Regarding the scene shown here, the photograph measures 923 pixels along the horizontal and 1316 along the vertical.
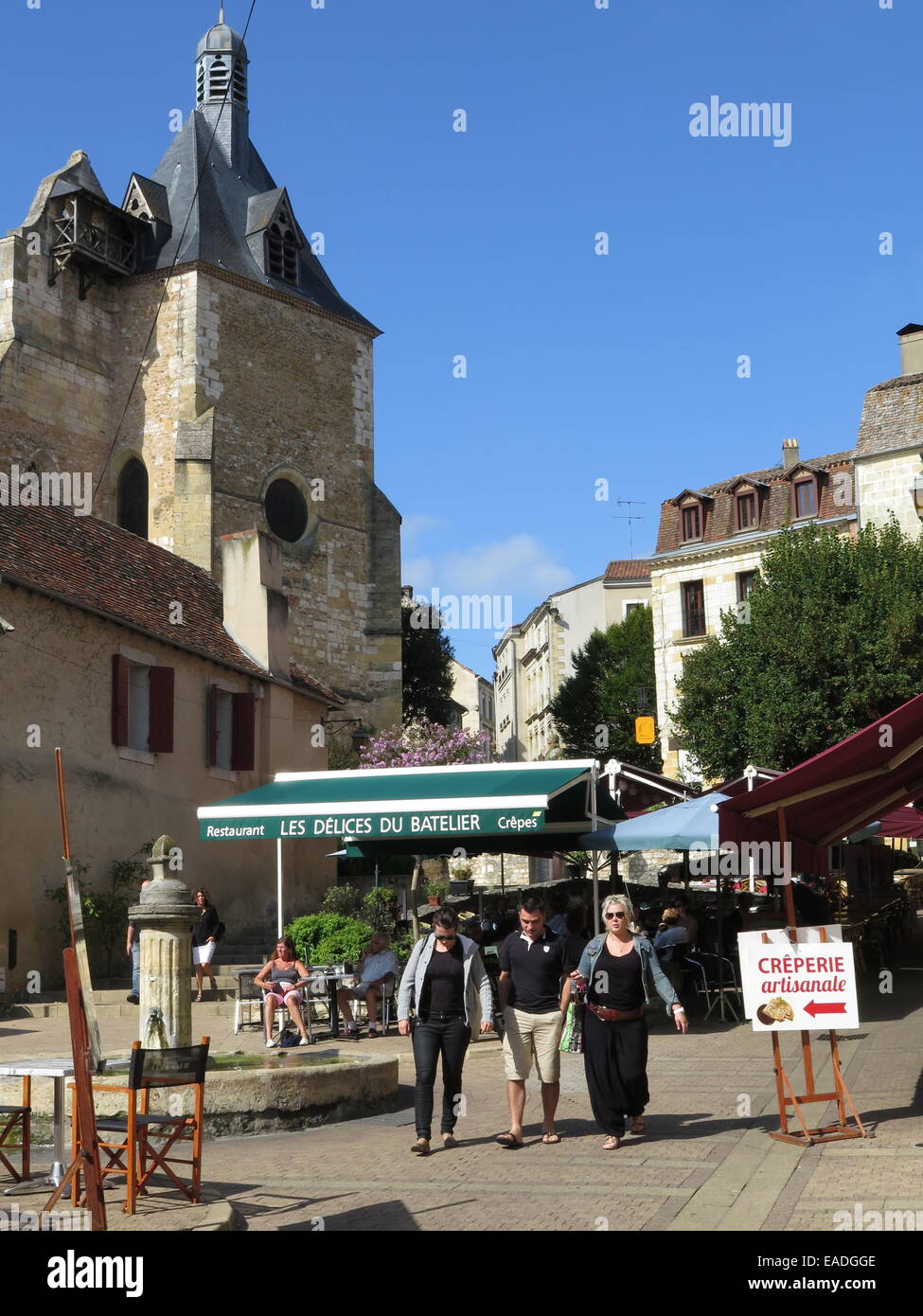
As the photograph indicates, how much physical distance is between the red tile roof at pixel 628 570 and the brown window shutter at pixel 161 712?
42033mm

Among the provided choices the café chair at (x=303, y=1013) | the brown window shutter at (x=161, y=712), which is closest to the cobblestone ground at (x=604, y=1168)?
the café chair at (x=303, y=1013)

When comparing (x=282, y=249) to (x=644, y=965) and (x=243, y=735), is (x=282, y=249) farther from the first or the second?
(x=644, y=965)

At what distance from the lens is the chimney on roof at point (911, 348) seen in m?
40.2

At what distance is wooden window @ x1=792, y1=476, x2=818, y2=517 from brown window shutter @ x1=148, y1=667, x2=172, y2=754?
25368mm

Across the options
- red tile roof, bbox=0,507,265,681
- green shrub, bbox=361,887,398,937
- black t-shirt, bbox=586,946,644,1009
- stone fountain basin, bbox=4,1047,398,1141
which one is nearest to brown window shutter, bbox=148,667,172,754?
red tile roof, bbox=0,507,265,681

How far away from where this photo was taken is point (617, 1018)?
9.16 meters

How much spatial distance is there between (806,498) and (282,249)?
1660 centimetres

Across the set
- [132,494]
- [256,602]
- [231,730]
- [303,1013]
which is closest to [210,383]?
[132,494]

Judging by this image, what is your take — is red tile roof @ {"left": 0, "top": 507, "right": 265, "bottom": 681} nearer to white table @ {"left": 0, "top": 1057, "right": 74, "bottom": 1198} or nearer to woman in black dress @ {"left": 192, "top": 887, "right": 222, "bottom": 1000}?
woman in black dress @ {"left": 192, "top": 887, "right": 222, "bottom": 1000}

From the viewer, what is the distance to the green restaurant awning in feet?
49.6

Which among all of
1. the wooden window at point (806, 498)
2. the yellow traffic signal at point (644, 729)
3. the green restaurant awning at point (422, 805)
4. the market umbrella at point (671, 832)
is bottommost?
the market umbrella at point (671, 832)

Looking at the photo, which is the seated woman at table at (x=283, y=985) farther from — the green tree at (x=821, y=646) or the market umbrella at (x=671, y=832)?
the green tree at (x=821, y=646)
